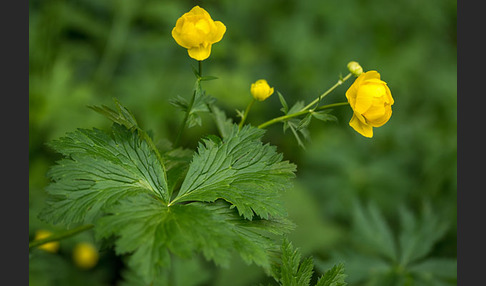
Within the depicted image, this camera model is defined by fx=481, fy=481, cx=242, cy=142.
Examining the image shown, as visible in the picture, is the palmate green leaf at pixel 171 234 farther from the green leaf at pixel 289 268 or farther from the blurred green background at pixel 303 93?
the blurred green background at pixel 303 93

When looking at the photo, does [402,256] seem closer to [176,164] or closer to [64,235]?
[176,164]

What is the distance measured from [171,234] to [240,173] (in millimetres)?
240

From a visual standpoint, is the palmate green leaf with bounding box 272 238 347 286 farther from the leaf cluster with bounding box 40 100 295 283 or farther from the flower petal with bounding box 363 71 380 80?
the flower petal with bounding box 363 71 380 80

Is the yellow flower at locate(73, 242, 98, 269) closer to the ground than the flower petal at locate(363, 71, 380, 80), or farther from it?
closer to the ground

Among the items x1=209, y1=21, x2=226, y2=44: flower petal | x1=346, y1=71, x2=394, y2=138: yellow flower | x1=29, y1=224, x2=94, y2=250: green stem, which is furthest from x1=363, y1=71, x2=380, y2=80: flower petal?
x1=29, y1=224, x2=94, y2=250: green stem

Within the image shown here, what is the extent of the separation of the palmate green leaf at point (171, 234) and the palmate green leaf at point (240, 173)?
5 cm

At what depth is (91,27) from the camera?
321 cm

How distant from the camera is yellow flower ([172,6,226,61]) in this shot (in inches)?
42.8

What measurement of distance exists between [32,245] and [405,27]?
352cm

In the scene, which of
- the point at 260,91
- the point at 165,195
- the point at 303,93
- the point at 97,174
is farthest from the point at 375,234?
the point at 303,93

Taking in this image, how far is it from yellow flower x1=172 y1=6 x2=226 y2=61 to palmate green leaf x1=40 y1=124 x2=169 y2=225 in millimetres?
243

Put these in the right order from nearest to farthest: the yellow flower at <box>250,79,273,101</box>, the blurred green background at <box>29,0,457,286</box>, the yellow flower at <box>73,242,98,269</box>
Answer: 1. the yellow flower at <box>250,79,273,101</box>
2. the yellow flower at <box>73,242,98,269</box>
3. the blurred green background at <box>29,0,457,286</box>

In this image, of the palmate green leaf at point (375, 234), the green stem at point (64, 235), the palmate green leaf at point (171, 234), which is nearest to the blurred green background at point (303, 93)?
the palmate green leaf at point (375, 234)

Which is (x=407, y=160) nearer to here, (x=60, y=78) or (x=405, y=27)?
(x=405, y=27)
